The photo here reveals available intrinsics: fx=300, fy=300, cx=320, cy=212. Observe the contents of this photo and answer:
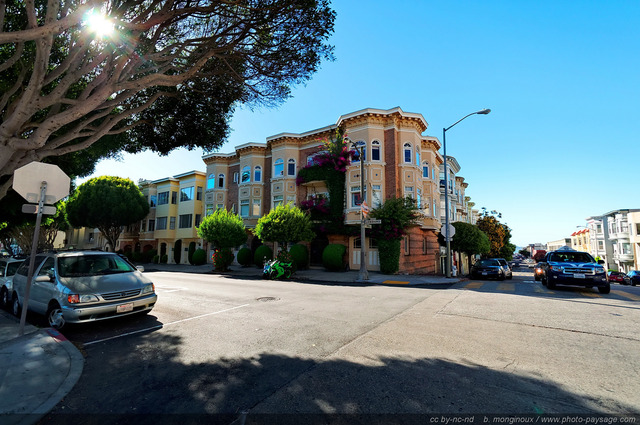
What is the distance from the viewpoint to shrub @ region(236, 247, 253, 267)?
93.3 ft

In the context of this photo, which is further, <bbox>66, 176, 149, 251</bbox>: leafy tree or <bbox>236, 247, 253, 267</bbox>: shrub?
<bbox>66, 176, 149, 251</bbox>: leafy tree

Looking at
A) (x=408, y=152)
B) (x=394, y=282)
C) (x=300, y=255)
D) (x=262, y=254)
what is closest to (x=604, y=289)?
(x=394, y=282)

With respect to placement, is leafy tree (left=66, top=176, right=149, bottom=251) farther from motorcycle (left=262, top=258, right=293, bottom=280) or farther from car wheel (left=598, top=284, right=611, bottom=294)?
car wheel (left=598, top=284, right=611, bottom=294)

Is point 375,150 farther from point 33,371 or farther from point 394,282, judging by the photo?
point 33,371

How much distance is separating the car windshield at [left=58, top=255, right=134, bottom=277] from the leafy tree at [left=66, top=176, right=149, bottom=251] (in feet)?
108

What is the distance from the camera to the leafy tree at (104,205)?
34.6m

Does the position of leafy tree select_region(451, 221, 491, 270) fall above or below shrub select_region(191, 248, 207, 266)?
above

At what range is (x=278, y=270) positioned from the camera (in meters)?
18.4

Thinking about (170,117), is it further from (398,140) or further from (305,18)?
(398,140)

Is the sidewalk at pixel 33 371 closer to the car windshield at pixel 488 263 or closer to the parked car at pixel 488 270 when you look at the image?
the parked car at pixel 488 270

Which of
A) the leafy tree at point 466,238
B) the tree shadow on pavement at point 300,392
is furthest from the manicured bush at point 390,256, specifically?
the tree shadow on pavement at point 300,392

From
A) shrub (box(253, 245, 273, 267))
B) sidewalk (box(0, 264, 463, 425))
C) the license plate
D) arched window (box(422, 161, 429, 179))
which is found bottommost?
sidewalk (box(0, 264, 463, 425))

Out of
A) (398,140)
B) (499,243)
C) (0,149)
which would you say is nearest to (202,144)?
(0,149)

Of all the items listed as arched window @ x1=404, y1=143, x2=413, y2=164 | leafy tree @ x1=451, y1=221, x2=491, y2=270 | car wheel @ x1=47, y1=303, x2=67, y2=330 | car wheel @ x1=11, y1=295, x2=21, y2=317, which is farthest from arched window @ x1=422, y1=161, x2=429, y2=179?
car wheel @ x1=11, y1=295, x2=21, y2=317
